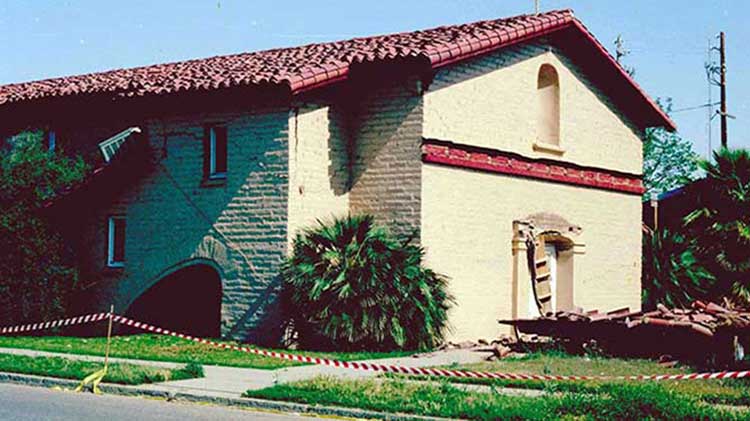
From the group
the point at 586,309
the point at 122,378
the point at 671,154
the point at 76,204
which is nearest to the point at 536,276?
the point at 586,309

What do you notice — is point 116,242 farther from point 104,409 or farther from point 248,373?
point 104,409

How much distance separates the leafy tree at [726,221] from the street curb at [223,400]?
51.2ft

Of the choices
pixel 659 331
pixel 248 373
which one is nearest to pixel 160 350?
pixel 248 373

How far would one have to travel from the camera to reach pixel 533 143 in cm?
2325

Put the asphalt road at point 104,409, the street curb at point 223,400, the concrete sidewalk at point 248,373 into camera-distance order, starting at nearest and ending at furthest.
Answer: the asphalt road at point 104,409
the street curb at point 223,400
the concrete sidewalk at point 248,373

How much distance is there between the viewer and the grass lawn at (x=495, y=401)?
10750mm

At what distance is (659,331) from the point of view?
55.7 feet

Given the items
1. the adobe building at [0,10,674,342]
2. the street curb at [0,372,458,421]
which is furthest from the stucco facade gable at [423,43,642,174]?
the street curb at [0,372,458,421]

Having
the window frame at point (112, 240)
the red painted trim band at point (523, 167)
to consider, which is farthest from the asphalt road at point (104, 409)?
the window frame at point (112, 240)

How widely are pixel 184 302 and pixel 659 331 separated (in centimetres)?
1051

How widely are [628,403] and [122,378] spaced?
6.23m

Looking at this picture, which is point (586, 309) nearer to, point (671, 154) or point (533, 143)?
point (533, 143)

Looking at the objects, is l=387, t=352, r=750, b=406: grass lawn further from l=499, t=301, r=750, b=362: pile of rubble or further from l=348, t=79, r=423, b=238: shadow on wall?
l=348, t=79, r=423, b=238: shadow on wall

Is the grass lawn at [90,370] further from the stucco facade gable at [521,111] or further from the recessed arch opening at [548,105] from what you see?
the recessed arch opening at [548,105]
